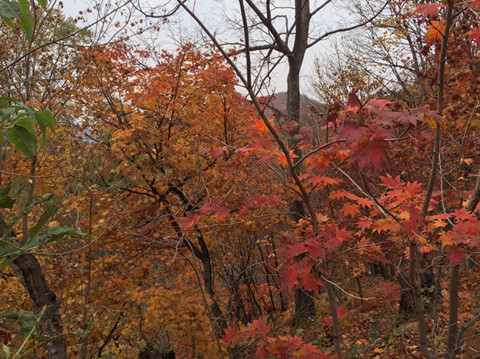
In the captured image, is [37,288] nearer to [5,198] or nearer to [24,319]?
[24,319]

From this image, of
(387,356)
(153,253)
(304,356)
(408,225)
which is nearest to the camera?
(408,225)

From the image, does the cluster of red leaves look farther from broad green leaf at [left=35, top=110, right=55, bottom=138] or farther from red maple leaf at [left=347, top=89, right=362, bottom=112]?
broad green leaf at [left=35, top=110, right=55, bottom=138]

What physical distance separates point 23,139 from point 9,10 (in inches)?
12.8

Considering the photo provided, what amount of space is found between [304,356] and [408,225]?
1364 millimetres

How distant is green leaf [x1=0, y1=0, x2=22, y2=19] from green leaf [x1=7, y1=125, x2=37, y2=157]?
274 millimetres

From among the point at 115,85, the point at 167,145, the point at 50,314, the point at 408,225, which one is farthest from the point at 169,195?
the point at 408,225

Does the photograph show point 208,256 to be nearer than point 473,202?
No

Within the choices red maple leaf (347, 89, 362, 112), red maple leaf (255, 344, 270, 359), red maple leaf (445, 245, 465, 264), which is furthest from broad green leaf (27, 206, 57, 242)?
red maple leaf (445, 245, 465, 264)

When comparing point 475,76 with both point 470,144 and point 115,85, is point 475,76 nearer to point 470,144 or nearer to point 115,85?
point 470,144

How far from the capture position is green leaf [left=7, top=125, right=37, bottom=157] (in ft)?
2.77

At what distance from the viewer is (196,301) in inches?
220

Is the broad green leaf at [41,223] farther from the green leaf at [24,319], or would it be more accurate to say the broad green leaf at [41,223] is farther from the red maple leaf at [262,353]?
Result: the red maple leaf at [262,353]

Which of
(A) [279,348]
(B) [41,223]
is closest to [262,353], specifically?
(A) [279,348]

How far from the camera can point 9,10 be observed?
2.60 feet
